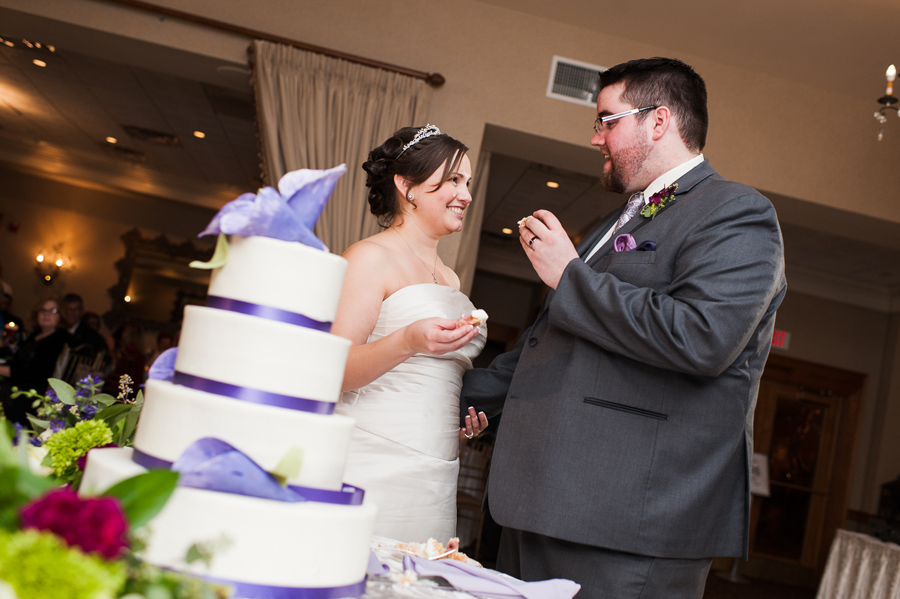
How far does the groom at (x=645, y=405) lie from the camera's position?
1.49 metres

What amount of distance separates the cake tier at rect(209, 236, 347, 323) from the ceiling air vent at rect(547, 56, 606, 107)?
423 cm

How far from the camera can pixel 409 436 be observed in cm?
207

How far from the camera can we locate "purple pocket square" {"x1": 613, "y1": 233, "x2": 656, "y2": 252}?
1.69 m

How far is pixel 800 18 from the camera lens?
4.31 meters

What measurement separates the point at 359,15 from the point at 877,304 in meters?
7.99

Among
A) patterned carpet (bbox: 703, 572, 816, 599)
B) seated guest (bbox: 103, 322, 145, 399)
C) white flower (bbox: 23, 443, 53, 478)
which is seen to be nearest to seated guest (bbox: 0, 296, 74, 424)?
seated guest (bbox: 103, 322, 145, 399)

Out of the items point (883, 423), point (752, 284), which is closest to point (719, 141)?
point (752, 284)

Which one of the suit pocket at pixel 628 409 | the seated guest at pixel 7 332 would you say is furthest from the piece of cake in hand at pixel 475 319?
the seated guest at pixel 7 332

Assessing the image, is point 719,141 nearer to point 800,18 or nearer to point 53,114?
point 800,18

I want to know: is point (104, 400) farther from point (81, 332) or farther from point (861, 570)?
point (81, 332)

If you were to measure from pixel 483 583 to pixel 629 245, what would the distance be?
0.93 meters

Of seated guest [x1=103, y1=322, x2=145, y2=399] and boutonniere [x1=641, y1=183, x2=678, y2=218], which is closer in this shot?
boutonniere [x1=641, y1=183, x2=678, y2=218]

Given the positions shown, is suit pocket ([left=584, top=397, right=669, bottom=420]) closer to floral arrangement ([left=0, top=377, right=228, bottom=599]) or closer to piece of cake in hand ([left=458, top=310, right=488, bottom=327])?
piece of cake in hand ([left=458, top=310, right=488, bottom=327])

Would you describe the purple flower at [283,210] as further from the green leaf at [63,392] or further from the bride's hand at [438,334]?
the green leaf at [63,392]
